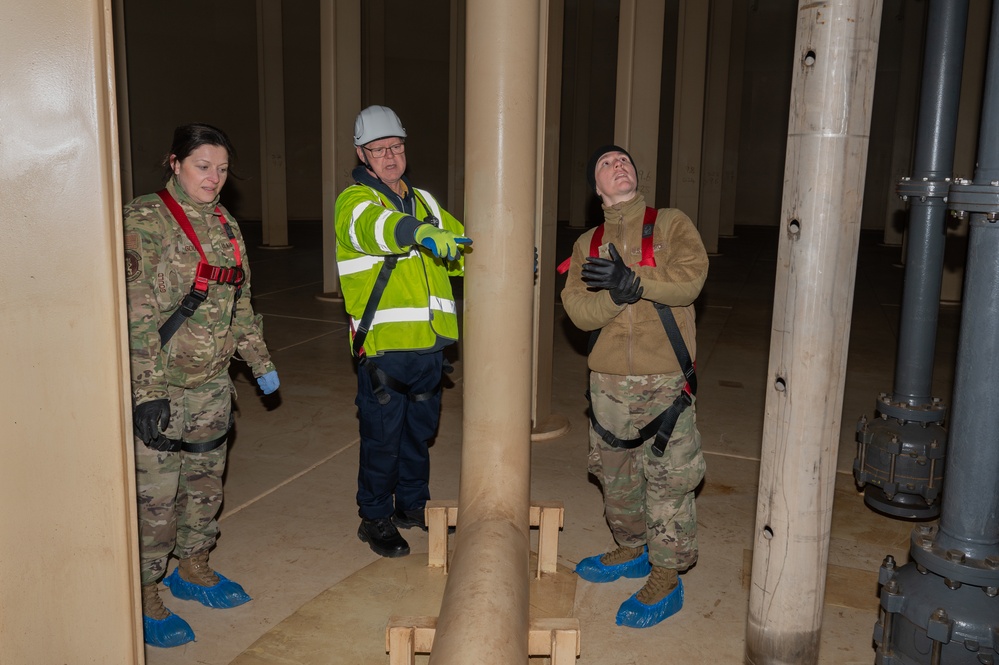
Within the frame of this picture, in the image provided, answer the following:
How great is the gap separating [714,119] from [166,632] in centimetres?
1428

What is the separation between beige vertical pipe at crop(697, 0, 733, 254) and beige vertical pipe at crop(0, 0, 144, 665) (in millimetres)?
13645

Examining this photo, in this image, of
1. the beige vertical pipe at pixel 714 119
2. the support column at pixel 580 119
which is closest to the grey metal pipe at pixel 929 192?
the beige vertical pipe at pixel 714 119

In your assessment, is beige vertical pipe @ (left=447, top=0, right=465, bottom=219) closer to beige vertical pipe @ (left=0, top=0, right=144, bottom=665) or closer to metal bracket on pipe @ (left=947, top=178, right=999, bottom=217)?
metal bracket on pipe @ (left=947, top=178, right=999, bottom=217)

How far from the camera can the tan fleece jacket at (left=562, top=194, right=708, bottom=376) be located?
338cm

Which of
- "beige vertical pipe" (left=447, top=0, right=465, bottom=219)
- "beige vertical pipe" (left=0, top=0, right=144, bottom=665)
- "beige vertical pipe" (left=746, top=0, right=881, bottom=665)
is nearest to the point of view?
"beige vertical pipe" (left=0, top=0, right=144, bottom=665)

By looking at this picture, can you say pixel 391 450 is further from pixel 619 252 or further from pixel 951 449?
pixel 951 449

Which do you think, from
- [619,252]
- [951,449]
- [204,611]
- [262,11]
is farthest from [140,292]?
[262,11]

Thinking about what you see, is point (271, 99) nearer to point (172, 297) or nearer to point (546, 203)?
point (546, 203)

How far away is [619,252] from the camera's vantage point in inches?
138

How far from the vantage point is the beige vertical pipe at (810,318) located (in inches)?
96.8

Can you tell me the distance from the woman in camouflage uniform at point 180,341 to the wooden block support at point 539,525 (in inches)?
36.4

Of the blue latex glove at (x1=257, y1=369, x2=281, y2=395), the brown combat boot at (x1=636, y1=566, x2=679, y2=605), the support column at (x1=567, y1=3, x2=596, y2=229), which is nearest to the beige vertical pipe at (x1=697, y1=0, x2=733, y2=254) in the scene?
the support column at (x1=567, y1=3, x2=596, y2=229)

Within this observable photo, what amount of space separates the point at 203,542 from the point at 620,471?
177cm

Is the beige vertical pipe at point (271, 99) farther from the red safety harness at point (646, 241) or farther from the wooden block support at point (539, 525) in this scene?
the red safety harness at point (646, 241)
